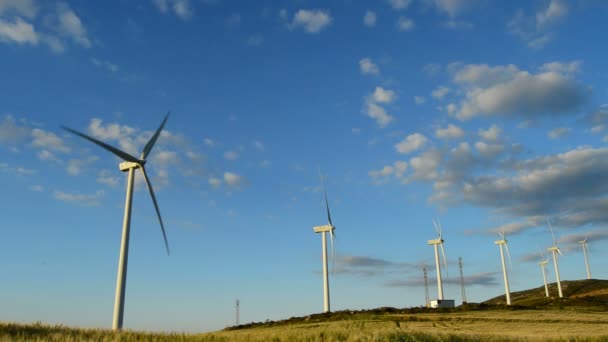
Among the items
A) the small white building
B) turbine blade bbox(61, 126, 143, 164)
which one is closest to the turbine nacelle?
the small white building

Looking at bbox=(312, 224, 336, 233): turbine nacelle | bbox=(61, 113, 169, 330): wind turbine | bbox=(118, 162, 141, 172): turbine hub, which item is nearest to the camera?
bbox=(61, 113, 169, 330): wind turbine

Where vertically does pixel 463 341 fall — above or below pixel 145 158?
below

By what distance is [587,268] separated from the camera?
193m

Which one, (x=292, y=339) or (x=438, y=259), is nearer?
(x=292, y=339)

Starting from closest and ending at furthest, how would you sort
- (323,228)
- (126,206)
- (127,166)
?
(126,206) < (127,166) < (323,228)

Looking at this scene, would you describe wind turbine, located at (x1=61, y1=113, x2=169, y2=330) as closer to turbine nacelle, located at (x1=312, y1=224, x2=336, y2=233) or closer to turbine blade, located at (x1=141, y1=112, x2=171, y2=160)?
turbine blade, located at (x1=141, y1=112, x2=171, y2=160)

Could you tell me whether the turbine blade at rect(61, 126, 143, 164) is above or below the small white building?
above

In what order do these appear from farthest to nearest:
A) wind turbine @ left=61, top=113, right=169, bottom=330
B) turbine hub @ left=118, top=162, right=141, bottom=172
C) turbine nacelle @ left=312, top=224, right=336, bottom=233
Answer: turbine nacelle @ left=312, top=224, right=336, bottom=233
turbine hub @ left=118, top=162, right=141, bottom=172
wind turbine @ left=61, top=113, right=169, bottom=330

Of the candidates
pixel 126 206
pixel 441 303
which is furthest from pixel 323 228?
pixel 126 206

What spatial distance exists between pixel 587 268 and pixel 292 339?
206m

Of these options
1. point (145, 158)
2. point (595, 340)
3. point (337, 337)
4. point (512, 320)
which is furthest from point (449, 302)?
point (337, 337)

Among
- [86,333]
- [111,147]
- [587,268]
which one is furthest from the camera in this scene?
[587,268]

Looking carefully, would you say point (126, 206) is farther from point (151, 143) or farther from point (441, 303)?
point (441, 303)

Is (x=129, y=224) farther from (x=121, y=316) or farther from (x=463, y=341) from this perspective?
(x=463, y=341)
